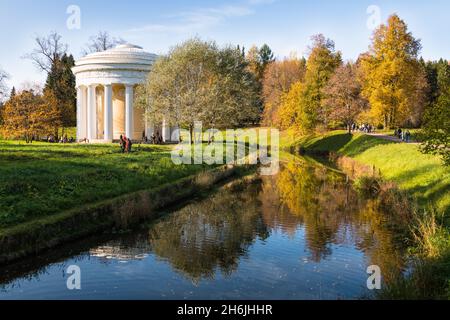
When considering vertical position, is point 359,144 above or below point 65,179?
above

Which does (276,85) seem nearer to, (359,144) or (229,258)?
(359,144)

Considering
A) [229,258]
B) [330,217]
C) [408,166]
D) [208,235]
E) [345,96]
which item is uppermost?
[345,96]

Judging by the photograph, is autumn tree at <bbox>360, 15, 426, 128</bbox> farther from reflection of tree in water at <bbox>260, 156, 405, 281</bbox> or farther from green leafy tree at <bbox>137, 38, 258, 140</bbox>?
reflection of tree in water at <bbox>260, 156, 405, 281</bbox>

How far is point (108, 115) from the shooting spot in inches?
2167

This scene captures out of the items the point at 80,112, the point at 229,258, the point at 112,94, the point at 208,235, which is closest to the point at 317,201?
the point at 208,235

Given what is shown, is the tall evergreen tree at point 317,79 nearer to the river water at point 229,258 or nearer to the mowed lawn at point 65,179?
the mowed lawn at point 65,179

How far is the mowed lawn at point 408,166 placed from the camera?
2064cm

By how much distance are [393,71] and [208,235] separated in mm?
36621

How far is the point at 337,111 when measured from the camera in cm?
5338

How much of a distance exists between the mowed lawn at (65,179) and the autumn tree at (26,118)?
2377 centimetres

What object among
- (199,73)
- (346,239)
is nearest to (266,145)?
(199,73)
